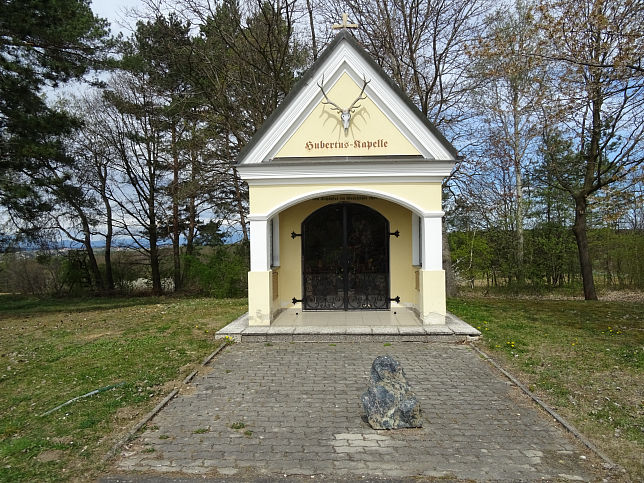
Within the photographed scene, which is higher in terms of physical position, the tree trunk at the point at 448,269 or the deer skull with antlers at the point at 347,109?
the deer skull with antlers at the point at 347,109

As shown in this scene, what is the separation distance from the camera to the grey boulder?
4.52m

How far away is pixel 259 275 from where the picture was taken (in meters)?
8.85

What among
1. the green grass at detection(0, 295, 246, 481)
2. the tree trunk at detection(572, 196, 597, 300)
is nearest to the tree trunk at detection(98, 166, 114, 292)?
the green grass at detection(0, 295, 246, 481)

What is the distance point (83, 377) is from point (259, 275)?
139 inches

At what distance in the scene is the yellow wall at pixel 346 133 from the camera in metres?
8.95

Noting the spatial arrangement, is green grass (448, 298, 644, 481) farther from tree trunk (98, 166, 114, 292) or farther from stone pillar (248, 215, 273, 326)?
tree trunk (98, 166, 114, 292)

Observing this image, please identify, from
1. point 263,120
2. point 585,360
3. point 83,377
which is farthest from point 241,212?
point 585,360

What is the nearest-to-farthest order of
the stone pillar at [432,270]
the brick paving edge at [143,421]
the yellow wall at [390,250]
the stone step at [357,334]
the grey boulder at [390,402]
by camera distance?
the brick paving edge at [143,421], the grey boulder at [390,402], the stone step at [357,334], the stone pillar at [432,270], the yellow wall at [390,250]

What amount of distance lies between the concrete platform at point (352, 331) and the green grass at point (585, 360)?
0.71 metres

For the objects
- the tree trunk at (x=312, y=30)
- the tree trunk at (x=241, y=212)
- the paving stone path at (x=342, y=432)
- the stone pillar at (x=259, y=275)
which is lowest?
the paving stone path at (x=342, y=432)

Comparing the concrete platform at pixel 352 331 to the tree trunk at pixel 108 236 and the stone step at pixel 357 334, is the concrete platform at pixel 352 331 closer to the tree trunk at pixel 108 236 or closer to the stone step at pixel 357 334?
the stone step at pixel 357 334

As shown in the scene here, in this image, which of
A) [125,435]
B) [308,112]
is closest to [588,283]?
[308,112]

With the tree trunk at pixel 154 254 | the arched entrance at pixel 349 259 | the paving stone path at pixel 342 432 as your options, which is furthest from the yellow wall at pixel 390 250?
the tree trunk at pixel 154 254

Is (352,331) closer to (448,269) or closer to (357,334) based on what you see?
(357,334)
